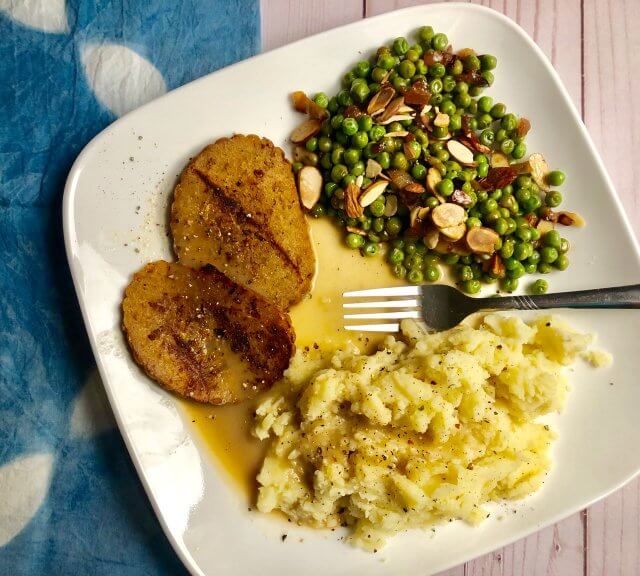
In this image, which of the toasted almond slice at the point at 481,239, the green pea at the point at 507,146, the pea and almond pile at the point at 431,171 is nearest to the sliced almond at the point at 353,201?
the pea and almond pile at the point at 431,171

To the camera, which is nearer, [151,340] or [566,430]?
[151,340]

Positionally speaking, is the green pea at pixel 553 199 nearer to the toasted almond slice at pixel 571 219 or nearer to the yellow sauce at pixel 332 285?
the toasted almond slice at pixel 571 219

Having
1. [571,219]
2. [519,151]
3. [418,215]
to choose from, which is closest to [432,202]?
[418,215]

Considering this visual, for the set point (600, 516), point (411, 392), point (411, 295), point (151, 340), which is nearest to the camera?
point (411, 392)

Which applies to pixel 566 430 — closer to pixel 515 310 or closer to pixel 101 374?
pixel 515 310

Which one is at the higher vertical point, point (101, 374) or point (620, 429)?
point (101, 374)

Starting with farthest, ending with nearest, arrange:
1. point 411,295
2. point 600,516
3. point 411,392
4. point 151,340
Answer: point 600,516 → point 411,295 → point 151,340 → point 411,392

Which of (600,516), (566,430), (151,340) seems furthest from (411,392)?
(600,516)

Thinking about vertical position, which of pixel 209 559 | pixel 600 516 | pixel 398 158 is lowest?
pixel 600 516

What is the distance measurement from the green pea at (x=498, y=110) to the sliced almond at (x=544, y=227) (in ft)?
2.13

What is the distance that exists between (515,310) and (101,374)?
2263 millimetres

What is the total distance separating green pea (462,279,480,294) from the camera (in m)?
3.46

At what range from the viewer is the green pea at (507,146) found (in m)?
3.46

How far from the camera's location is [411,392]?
297 centimetres
